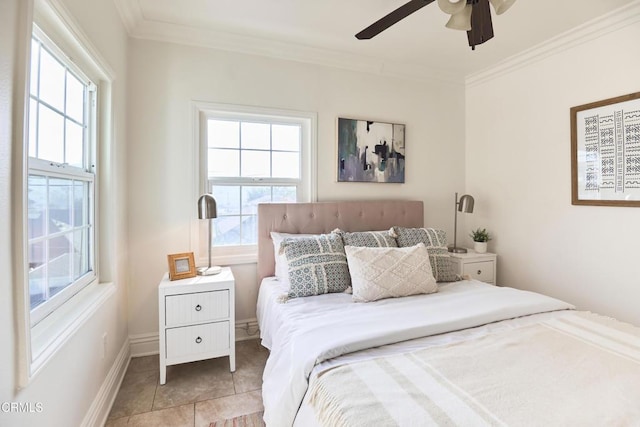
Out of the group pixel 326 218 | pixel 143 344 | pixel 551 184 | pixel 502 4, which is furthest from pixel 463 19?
pixel 143 344

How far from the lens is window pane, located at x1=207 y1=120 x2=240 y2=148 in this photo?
102 inches

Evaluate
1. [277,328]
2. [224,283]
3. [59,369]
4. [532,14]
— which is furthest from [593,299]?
[59,369]

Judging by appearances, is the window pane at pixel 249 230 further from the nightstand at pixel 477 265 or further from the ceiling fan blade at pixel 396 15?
the nightstand at pixel 477 265

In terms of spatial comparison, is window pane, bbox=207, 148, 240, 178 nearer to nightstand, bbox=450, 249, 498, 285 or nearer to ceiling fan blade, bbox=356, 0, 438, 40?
ceiling fan blade, bbox=356, 0, 438, 40

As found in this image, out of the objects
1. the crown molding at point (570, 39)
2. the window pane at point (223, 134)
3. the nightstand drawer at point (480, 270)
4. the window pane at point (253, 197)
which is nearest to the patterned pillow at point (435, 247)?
the nightstand drawer at point (480, 270)

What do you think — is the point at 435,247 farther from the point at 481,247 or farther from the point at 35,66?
the point at 35,66

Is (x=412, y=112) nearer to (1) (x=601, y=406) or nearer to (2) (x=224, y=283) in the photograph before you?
(2) (x=224, y=283)

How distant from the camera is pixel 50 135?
139 cm

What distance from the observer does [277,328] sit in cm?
176

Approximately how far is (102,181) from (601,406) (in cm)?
257

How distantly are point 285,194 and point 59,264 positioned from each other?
5.50 ft

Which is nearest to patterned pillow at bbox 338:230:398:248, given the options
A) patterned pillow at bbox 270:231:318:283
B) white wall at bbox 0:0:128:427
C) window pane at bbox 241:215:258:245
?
patterned pillow at bbox 270:231:318:283

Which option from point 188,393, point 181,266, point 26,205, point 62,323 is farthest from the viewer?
point 181,266

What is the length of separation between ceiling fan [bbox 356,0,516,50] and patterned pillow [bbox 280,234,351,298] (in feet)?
4.55
